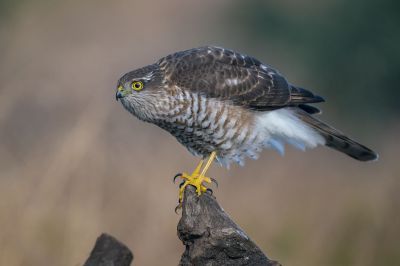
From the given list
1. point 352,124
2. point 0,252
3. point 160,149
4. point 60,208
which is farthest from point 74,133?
point 352,124

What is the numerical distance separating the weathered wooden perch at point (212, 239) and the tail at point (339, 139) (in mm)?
2890

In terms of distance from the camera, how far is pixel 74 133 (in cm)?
771

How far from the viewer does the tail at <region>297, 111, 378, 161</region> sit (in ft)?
25.5

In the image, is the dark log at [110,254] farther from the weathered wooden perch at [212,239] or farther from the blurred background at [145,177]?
the blurred background at [145,177]

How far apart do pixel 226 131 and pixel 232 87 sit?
0.38m

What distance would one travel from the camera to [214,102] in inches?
276

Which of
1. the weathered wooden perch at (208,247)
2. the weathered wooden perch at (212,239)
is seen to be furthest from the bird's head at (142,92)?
the weathered wooden perch at (208,247)

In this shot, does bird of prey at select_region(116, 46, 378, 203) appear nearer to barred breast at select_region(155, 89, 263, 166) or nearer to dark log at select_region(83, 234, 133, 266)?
barred breast at select_region(155, 89, 263, 166)

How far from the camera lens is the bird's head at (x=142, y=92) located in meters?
6.89

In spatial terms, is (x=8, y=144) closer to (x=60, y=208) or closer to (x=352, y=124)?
(x=60, y=208)

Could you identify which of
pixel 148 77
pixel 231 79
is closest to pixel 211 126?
pixel 231 79

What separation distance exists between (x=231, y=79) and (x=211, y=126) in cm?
48

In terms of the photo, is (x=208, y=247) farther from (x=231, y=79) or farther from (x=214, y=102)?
(x=231, y=79)

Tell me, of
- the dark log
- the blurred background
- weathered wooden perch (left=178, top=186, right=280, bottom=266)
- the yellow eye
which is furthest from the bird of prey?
the dark log
